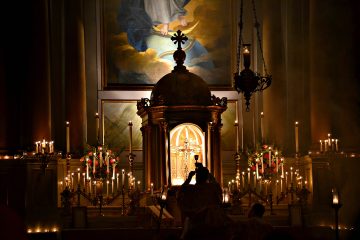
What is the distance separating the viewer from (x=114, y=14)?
27922 mm

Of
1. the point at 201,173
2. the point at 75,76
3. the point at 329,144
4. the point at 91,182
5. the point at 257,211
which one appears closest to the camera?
the point at 257,211

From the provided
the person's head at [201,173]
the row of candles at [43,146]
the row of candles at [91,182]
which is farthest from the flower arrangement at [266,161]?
the person's head at [201,173]

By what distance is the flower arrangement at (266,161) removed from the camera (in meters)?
22.8

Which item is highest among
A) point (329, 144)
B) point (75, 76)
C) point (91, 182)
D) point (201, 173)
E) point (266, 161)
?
point (75, 76)

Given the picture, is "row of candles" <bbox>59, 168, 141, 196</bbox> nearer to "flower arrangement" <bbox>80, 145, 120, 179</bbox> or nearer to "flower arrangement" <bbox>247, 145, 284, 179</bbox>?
"flower arrangement" <bbox>80, 145, 120, 179</bbox>

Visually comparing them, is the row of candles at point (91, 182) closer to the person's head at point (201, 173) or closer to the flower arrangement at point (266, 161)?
the flower arrangement at point (266, 161)

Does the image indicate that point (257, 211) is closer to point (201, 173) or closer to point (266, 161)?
point (201, 173)

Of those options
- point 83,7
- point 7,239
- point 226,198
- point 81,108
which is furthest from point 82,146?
point 7,239

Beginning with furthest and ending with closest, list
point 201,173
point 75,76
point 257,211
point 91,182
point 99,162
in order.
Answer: point 75,76
point 99,162
point 91,182
point 201,173
point 257,211

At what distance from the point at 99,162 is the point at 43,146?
2.81m

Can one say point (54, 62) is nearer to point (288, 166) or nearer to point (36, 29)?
point (36, 29)

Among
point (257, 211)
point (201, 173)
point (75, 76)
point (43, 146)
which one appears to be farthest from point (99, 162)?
point (257, 211)

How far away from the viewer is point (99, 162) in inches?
911

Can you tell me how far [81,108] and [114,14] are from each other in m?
3.47
